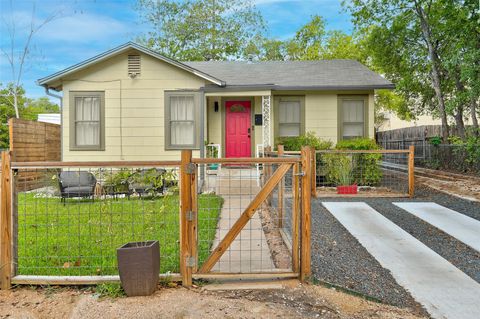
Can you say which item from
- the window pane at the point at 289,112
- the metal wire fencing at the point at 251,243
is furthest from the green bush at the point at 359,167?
the metal wire fencing at the point at 251,243

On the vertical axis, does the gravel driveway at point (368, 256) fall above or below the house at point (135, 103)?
below

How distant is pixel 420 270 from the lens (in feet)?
14.4

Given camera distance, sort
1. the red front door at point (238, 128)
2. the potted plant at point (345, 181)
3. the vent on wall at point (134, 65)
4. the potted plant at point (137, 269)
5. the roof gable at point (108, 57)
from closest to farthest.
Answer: the potted plant at point (137, 269) → the potted plant at point (345, 181) → the roof gable at point (108, 57) → the vent on wall at point (134, 65) → the red front door at point (238, 128)

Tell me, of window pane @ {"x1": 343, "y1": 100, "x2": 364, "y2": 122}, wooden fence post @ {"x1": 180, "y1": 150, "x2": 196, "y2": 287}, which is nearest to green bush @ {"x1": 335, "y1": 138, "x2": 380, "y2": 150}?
window pane @ {"x1": 343, "y1": 100, "x2": 364, "y2": 122}

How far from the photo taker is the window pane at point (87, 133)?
36.8ft

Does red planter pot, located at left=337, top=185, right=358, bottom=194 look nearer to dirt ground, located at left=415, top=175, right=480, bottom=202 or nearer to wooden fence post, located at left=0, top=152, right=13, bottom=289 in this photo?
dirt ground, located at left=415, top=175, right=480, bottom=202

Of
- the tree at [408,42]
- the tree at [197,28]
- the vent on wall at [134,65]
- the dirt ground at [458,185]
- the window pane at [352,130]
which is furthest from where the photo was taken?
the tree at [197,28]

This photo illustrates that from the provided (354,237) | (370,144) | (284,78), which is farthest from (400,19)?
(354,237)

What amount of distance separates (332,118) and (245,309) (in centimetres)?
1001

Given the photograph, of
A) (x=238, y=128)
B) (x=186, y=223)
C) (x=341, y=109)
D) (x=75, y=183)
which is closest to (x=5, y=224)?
(x=186, y=223)

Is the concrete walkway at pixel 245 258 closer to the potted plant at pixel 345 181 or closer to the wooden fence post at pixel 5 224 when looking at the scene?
the wooden fence post at pixel 5 224

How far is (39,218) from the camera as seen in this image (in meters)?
7.04

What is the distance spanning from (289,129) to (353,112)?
211cm

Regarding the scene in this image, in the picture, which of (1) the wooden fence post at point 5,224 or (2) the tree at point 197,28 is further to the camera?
(2) the tree at point 197,28
